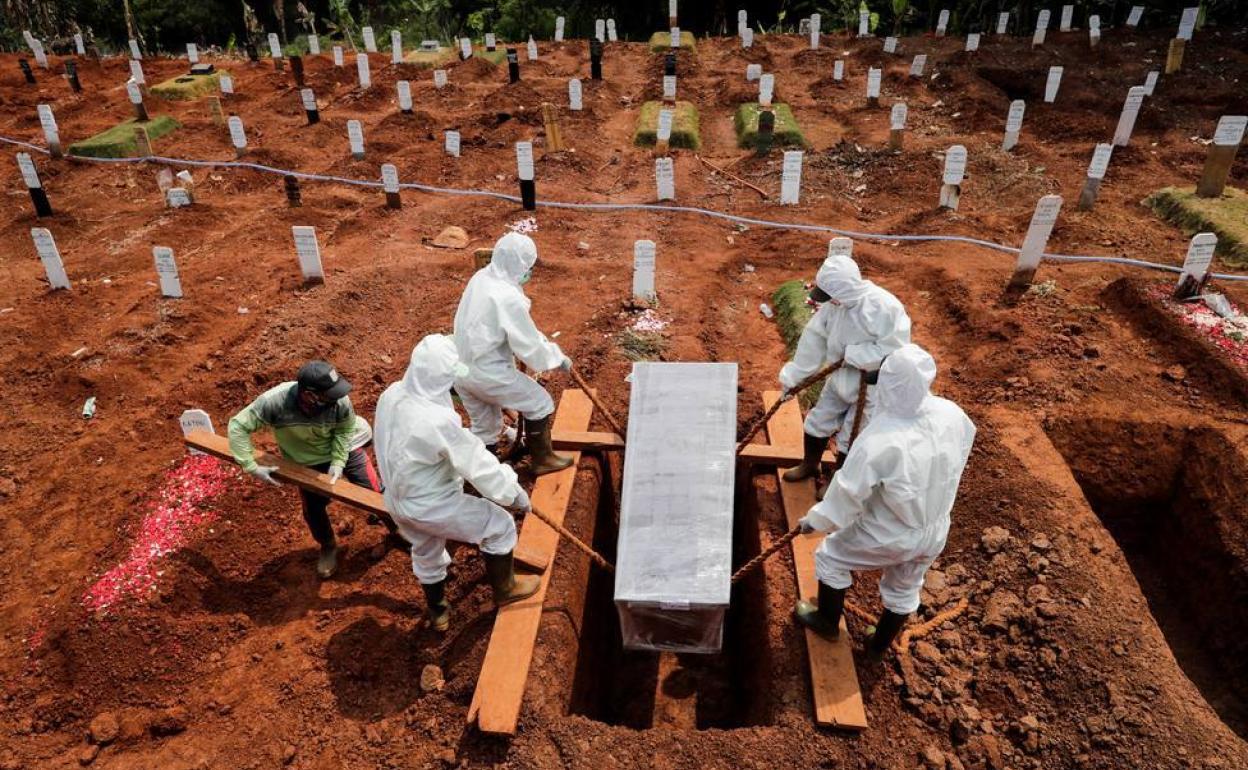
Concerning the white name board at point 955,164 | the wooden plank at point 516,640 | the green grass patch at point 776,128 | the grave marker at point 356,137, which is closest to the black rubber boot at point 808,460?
the wooden plank at point 516,640

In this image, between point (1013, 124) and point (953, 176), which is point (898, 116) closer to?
point (1013, 124)

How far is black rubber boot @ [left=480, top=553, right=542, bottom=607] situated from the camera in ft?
13.5

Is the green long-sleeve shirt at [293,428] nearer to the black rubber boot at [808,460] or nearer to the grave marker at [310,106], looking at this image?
the black rubber boot at [808,460]

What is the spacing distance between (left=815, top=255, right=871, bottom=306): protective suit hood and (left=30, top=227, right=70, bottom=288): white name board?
7777mm

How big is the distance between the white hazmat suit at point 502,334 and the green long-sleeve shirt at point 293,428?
0.76 meters

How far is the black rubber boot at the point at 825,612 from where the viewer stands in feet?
12.8

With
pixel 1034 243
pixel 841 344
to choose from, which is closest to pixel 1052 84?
pixel 1034 243

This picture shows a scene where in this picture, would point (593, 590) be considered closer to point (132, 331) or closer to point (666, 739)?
point (666, 739)

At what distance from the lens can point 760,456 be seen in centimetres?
527

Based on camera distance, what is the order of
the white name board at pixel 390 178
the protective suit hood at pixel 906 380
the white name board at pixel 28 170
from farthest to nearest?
the white name board at pixel 390 178
the white name board at pixel 28 170
the protective suit hood at pixel 906 380

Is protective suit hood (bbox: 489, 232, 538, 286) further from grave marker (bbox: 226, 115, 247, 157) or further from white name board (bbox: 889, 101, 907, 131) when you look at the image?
grave marker (bbox: 226, 115, 247, 157)

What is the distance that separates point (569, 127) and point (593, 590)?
9942 mm

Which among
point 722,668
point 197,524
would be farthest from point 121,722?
point 722,668

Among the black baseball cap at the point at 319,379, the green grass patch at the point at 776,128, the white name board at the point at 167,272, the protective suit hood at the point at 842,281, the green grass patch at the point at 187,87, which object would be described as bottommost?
the white name board at the point at 167,272
